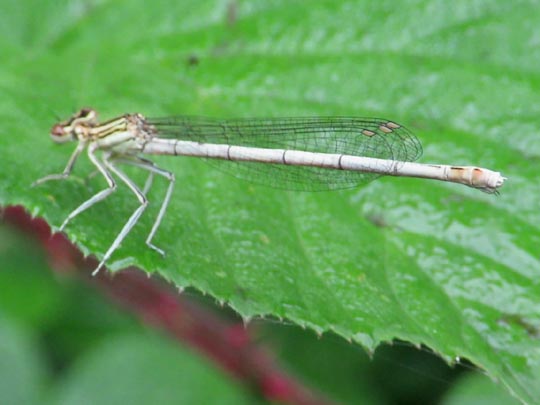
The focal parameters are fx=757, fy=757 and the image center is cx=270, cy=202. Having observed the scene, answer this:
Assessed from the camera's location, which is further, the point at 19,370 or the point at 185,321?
the point at 19,370

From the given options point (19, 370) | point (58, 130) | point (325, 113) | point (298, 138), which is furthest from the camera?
point (19, 370)

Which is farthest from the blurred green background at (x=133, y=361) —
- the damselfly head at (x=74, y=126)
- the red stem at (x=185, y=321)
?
the damselfly head at (x=74, y=126)

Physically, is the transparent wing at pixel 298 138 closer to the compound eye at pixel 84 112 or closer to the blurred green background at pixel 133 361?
the compound eye at pixel 84 112

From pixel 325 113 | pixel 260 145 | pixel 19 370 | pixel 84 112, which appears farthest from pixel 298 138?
pixel 19 370

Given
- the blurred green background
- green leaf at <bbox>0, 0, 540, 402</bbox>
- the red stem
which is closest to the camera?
green leaf at <bbox>0, 0, 540, 402</bbox>

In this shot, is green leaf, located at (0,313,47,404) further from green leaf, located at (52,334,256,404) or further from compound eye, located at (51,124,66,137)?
compound eye, located at (51,124,66,137)

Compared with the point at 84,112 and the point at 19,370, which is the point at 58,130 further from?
the point at 19,370

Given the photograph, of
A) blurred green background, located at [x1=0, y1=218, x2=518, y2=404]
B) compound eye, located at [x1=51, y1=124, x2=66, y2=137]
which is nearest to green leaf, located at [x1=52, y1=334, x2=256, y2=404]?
blurred green background, located at [x1=0, y1=218, x2=518, y2=404]
